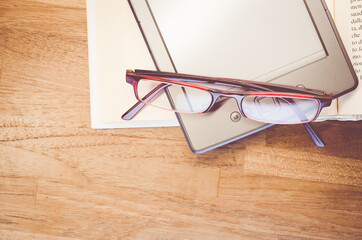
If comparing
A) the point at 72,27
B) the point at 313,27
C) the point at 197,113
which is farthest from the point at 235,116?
the point at 72,27

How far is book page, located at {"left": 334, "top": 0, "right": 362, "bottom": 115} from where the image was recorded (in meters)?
0.42

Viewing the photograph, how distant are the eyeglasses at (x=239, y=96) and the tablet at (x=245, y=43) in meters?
0.02

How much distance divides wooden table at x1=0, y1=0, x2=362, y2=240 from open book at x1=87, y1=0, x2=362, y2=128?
0.06ft

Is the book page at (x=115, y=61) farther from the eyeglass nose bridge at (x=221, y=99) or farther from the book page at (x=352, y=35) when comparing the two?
the book page at (x=352, y=35)

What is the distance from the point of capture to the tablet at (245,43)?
0.40 meters

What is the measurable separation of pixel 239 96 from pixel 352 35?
7.3 inches

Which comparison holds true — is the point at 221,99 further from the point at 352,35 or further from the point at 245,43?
the point at 352,35

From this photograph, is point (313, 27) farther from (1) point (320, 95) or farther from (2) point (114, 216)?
(2) point (114, 216)

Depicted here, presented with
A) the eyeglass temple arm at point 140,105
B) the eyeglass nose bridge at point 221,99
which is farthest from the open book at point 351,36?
the eyeglass temple arm at point 140,105

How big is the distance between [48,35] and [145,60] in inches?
6.4

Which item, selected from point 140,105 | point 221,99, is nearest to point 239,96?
point 221,99

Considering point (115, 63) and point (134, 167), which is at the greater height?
point (115, 63)

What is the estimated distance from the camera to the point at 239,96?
0.40 m

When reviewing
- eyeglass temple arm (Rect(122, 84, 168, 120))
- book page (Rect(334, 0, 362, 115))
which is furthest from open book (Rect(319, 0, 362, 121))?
eyeglass temple arm (Rect(122, 84, 168, 120))
